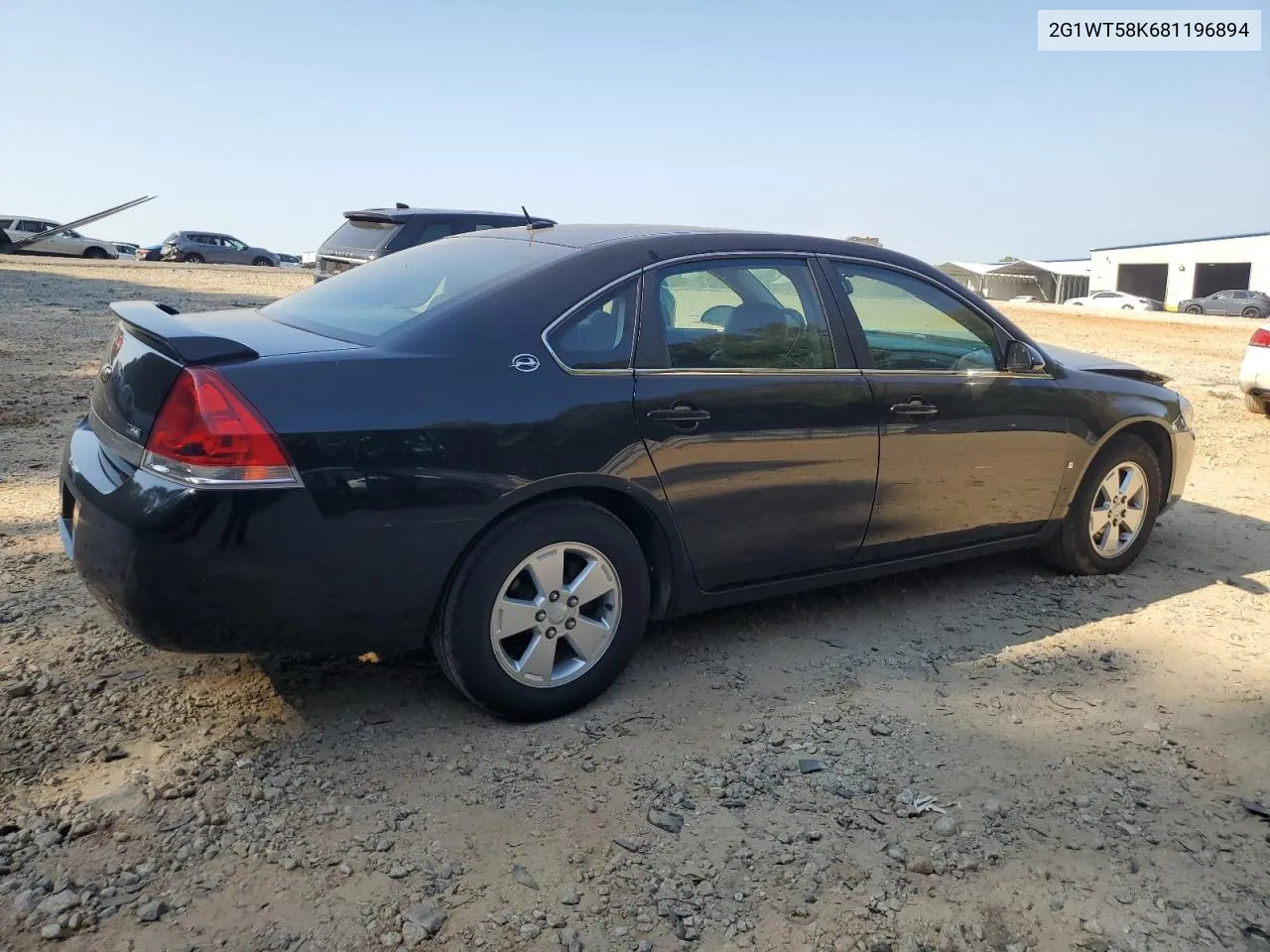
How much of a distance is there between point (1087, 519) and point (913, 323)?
1405mm

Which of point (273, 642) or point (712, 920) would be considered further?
point (273, 642)

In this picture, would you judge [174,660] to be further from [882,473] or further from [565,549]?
[882,473]

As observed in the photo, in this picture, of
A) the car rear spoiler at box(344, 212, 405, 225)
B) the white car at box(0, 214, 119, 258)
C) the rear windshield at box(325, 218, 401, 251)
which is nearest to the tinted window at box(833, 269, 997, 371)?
the rear windshield at box(325, 218, 401, 251)

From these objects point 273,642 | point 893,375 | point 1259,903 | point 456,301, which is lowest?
point 1259,903

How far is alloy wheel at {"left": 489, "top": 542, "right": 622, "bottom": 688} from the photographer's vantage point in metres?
3.23

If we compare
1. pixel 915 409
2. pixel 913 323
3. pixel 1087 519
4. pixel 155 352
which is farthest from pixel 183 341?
pixel 1087 519

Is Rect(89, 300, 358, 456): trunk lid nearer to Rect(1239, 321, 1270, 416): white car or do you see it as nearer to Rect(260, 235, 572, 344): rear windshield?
Rect(260, 235, 572, 344): rear windshield

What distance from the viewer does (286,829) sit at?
2.77m

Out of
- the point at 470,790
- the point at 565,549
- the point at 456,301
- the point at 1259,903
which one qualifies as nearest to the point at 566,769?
the point at 470,790

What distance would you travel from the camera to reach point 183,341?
2.95 metres

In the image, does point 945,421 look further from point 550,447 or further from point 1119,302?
point 1119,302

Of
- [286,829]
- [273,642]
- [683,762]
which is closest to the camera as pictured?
[286,829]

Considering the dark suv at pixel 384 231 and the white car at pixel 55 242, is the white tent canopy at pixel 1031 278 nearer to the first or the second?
the white car at pixel 55 242

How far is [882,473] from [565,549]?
1.42m
